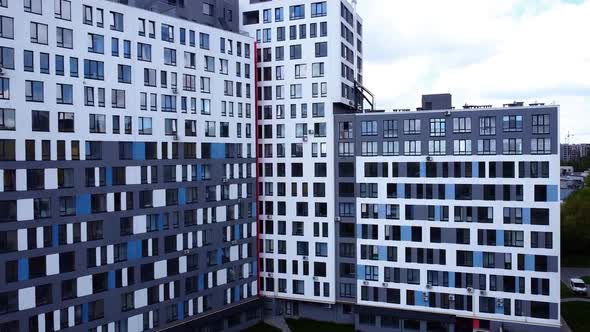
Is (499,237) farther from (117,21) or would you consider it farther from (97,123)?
(117,21)

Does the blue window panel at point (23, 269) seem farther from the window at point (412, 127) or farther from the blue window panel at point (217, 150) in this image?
the window at point (412, 127)

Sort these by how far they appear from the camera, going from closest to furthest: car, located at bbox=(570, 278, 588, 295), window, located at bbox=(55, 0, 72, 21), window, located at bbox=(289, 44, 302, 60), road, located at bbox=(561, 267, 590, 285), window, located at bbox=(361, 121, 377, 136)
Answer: window, located at bbox=(55, 0, 72, 21), window, located at bbox=(361, 121, 377, 136), window, located at bbox=(289, 44, 302, 60), car, located at bbox=(570, 278, 588, 295), road, located at bbox=(561, 267, 590, 285)

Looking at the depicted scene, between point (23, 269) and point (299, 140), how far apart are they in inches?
1299

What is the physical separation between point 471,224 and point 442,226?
306cm

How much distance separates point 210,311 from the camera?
56.4m

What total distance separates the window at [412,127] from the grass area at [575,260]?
47.4m

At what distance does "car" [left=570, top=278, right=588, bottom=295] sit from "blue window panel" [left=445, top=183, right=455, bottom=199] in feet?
91.7

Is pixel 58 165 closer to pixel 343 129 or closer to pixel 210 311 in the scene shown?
pixel 210 311

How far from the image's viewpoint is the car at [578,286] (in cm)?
6889

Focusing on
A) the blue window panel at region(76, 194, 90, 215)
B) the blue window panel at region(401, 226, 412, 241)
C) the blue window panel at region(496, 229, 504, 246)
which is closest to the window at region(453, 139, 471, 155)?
the blue window panel at region(496, 229, 504, 246)

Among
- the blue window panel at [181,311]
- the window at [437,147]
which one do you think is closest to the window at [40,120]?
the blue window panel at [181,311]

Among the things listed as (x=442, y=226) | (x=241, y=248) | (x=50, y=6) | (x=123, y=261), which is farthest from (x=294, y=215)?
(x=50, y=6)

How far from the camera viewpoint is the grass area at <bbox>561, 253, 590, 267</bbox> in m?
86.2

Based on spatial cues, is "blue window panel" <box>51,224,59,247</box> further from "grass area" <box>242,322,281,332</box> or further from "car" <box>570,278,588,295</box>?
"car" <box>570,278,588,295</box>
